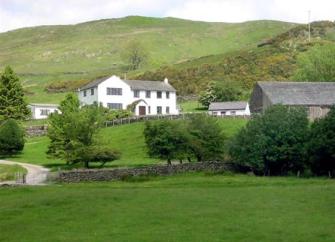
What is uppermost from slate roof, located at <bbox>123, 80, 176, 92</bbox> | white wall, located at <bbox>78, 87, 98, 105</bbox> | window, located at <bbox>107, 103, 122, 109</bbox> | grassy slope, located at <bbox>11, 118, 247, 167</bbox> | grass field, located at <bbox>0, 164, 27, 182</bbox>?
slate roof, located at <bbox>123, 80, 176, 92</bbox>

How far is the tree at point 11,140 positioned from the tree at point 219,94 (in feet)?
149

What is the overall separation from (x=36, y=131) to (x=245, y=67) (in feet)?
246

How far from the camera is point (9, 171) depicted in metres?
57.5

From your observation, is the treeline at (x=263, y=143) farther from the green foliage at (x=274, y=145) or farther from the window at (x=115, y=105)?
the window at (x=115, y=105)

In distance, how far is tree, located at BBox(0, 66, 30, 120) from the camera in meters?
94.0

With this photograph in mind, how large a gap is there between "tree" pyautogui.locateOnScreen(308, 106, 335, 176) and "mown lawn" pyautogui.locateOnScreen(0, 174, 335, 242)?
12.9 metres

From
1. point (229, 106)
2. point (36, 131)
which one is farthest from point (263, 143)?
point (36, 131)

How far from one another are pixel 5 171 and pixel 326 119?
1181 inches

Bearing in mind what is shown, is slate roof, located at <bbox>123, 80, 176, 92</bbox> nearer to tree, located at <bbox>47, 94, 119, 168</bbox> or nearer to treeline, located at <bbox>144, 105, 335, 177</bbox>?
tree, located at <bbox>47, 94, 119, 168</bbox>

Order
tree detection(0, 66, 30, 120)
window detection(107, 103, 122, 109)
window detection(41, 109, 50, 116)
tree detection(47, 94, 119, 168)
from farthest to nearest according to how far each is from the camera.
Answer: window detection(41, 109, 50, 116) < window detection(107, 103, 122, 109) < tree detection(0, 66, 30, 120) < tree detection(47, 94, 119, 168)

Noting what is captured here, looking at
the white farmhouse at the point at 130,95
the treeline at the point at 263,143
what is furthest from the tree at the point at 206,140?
the white farmhouse at the point at 130,95

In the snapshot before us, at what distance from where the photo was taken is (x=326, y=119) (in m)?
53.3

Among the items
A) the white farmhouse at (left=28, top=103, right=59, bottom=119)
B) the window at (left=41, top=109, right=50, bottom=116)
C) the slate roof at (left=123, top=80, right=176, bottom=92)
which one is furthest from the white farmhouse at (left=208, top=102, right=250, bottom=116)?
the window at (left=41, top=109, right=50, bottom=116)

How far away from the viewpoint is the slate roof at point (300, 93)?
81938 millimetres
